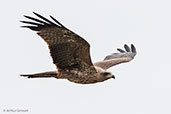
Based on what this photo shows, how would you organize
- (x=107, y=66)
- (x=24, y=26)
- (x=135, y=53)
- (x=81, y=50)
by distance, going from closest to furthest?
(x=24, y=26) < (x=81, y=50) < (x=107, y=66) < (x=135, y=53)

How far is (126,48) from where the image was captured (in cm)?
1502

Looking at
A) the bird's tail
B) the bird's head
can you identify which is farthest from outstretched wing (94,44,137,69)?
the bird's tail

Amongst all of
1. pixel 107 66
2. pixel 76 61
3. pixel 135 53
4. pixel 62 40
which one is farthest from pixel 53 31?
pixel 135 53

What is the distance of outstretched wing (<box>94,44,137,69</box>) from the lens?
489 inches

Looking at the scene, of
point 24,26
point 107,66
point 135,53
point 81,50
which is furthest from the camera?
point 135,53

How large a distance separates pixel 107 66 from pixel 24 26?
3319 millimetres

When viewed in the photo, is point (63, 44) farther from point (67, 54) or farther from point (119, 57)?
point (119, 57)

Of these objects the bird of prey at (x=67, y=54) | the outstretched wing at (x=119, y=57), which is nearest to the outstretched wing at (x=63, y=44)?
the bird of prey at (x=67, y=54)

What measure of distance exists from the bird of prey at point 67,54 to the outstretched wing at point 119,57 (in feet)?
4.75

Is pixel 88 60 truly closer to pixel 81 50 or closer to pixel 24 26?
pixel 81 50

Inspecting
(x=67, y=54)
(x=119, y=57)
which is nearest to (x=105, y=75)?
(x=67, y=54)

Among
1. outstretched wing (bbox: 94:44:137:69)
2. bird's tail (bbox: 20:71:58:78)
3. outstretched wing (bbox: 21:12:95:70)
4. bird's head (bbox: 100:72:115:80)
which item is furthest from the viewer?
outstretched wing (bbox: 94:44:137:69)

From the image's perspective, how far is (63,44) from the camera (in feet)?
33.2

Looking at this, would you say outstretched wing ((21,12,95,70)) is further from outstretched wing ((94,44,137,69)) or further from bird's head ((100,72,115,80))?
outstretched wing ((94,44,137,69))
